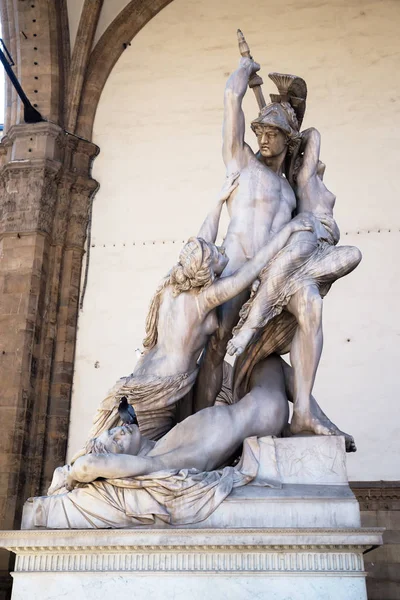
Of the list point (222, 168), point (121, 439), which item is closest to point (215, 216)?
point (121, 439)

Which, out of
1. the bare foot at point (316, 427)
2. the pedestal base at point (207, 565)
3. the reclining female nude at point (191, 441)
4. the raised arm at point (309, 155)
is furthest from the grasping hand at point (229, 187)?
the pedestal base at point (207, 565)

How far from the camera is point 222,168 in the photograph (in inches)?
360

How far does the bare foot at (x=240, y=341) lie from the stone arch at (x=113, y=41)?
6.93 m

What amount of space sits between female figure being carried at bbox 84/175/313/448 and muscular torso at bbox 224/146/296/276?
0.62ft

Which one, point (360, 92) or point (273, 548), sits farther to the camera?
point (360, 92)

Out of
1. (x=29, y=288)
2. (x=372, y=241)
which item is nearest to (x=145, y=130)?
(x=29, y=288)

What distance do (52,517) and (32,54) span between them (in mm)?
7824

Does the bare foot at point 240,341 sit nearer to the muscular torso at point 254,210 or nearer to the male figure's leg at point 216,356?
the male figure's leg at point 216,356

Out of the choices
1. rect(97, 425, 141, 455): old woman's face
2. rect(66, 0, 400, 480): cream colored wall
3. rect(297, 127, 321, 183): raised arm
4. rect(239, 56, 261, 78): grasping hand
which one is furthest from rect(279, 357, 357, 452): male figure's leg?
rect(66, 0, 400, 480): cream colored wall

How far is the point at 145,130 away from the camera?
9.57 meters

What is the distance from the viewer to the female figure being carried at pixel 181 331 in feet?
11.1

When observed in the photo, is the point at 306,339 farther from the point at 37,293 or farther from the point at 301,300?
the point at 37,293

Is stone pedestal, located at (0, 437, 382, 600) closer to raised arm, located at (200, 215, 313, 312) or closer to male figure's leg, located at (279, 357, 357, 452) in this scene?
male figure's leg, located at (279, 357, 357, 452)

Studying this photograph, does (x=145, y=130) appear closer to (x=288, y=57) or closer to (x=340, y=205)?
(x=288, y=57)
